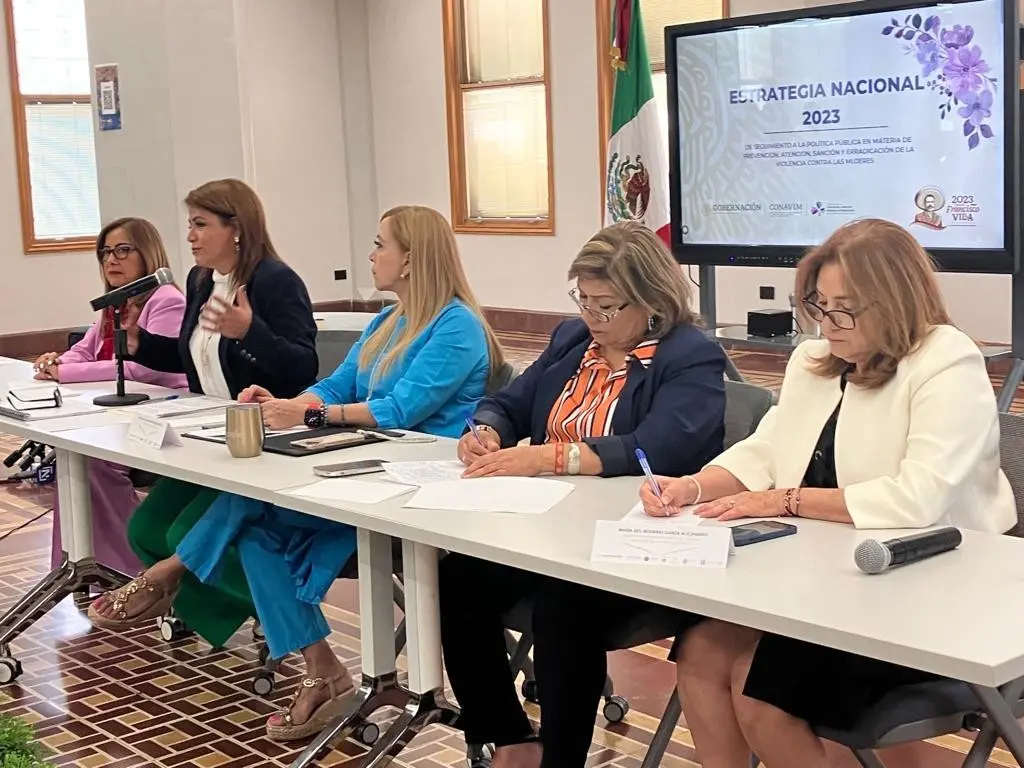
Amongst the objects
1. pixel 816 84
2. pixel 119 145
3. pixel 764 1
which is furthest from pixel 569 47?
pixel 816 84

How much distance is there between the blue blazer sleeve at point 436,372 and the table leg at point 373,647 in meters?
0.59

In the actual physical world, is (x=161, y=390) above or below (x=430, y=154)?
below

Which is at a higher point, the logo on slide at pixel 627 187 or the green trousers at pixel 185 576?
the logo on slide at pixel 627 187

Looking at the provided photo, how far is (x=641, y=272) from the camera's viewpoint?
2746 mm

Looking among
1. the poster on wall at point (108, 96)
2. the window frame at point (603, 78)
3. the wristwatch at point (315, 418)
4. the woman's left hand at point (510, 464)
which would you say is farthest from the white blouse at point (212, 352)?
the window frame at point (603, 78)

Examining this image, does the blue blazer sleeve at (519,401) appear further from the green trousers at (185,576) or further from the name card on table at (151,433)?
the green trousers at (185,576)

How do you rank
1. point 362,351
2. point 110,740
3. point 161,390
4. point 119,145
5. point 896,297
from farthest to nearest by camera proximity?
point 119,145
point 161,390
point 362,351
point 110,740
point 896,297

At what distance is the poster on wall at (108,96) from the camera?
6629mm

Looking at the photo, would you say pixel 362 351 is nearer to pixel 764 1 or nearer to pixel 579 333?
pixel 579 333

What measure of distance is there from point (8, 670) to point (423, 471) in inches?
61.9

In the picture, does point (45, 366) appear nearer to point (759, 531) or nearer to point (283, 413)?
point (283, 413)

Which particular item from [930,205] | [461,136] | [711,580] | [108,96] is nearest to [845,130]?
[930,205]

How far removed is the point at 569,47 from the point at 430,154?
1.75 metres

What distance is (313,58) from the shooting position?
11094mm
